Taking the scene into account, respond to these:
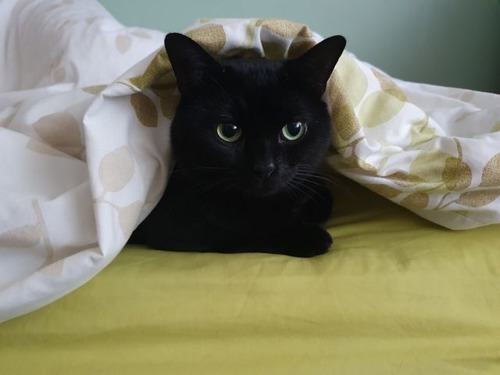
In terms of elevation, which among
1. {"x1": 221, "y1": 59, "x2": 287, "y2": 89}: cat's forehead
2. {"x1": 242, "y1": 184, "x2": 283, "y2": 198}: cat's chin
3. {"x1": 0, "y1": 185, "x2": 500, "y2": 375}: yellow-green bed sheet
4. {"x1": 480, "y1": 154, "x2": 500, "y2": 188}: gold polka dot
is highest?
{"x1": 221, "y1": 59, "x2": 287, "y2": 89}: cat's forehead

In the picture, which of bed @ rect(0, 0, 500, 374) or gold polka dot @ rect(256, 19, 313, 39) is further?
gold polka dot @ rect(256, 19, 313, 39)

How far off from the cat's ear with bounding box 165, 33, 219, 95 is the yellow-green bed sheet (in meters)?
0.32

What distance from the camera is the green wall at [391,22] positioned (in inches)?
64.5

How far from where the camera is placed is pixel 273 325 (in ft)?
2.26

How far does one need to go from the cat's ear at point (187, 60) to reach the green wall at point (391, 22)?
929 mm

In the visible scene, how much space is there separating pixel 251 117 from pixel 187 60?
0.14m

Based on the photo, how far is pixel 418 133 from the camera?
90cm

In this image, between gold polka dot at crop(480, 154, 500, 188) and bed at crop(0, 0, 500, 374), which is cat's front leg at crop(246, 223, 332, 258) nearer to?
bed at crop(0, 0, 500, 374)

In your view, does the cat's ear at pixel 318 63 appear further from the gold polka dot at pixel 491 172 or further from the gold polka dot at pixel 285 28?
the gold polka dot at pixel 491 172

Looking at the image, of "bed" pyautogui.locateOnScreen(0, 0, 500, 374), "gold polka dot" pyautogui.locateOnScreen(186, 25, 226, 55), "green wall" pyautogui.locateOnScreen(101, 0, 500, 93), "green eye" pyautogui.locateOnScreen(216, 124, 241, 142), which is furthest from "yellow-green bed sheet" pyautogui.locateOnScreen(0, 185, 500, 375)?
"green wall" pyautogui.locateOnScreen(101, 0, 500, 93)

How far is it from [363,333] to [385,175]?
0.27m

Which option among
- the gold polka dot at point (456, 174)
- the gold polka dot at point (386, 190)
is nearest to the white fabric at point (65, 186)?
the gold polka dot at point (386, 190)

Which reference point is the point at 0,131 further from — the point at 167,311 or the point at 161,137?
the point at 167,311

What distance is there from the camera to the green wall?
1638mm
